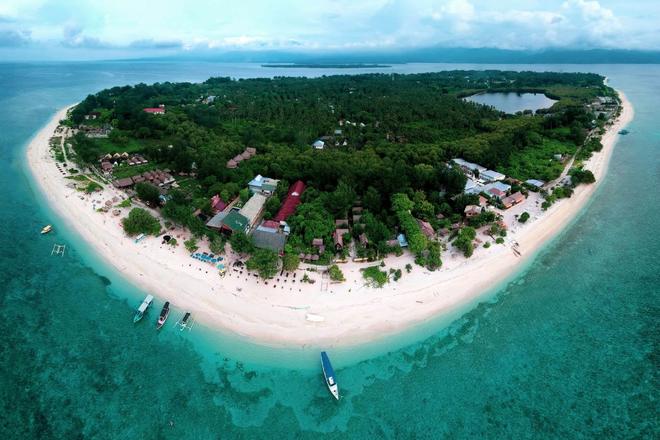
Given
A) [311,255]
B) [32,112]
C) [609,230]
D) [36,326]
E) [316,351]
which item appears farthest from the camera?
[32,112]

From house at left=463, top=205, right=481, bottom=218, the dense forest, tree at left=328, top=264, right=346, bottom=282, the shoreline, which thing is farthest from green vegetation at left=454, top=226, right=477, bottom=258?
tree at left=328, top=264, right=346, bottom=282

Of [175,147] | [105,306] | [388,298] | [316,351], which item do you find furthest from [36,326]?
[175,147]

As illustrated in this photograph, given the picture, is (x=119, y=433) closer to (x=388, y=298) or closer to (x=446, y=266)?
(x=388, y=298)

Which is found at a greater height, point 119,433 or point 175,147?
point 175,147

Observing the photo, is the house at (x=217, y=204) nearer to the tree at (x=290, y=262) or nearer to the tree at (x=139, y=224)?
the tree at (x=139, y=224)

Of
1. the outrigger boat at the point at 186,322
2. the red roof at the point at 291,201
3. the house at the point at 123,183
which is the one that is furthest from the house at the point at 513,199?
the house at the point at 123,183

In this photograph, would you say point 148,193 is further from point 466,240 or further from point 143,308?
point 466,240
